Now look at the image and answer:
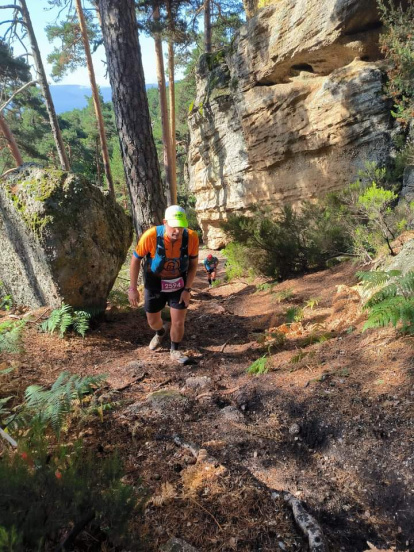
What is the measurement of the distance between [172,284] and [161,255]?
16.9 inches

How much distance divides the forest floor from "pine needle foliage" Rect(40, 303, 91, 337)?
0.47 ft

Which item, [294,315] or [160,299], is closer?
[160,299]

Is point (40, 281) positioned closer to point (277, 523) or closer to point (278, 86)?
point (277, 523)

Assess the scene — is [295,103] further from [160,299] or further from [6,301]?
[6,301]

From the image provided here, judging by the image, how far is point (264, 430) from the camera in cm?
249

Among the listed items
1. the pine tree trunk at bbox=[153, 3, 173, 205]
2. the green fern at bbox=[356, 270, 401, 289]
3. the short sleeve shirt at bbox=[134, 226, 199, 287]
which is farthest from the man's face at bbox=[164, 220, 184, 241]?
the pine tree trunk at bbox=[153, 3, 173, 205]

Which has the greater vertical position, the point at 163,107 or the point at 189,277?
the point at 163,107

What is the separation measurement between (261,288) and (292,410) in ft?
14.8

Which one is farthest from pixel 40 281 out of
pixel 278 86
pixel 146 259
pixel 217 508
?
pixel 278 86

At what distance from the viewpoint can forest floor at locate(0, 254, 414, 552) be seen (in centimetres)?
165

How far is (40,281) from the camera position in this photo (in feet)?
14.9

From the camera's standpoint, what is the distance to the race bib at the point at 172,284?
13.4 ft

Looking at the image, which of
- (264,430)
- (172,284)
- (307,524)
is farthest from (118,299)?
(307,524)

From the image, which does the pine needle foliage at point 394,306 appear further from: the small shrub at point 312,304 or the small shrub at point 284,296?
the small shrub at point 284,296
